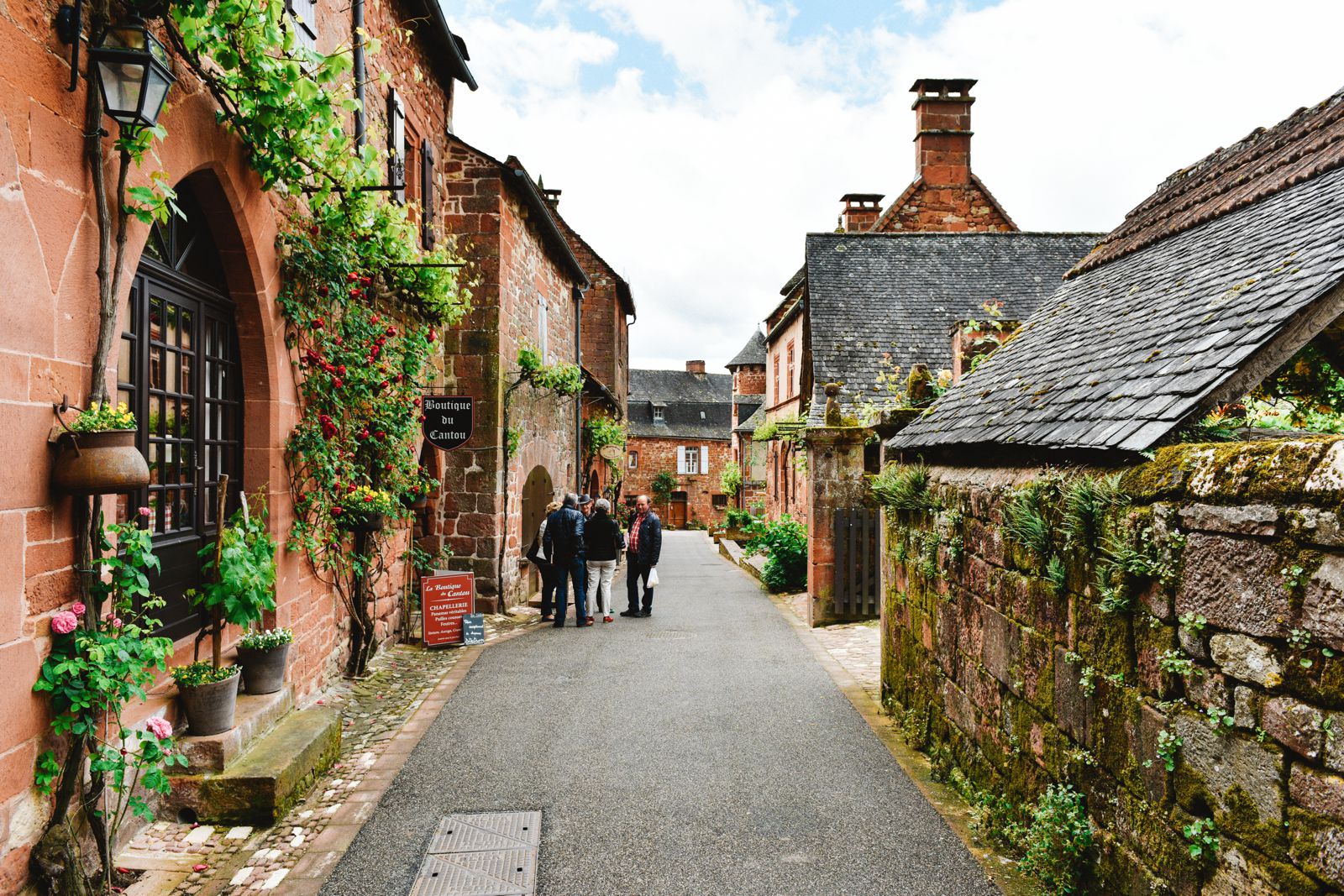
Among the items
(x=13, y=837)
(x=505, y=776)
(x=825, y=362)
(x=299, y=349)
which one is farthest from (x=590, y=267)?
(x=13, y=837)

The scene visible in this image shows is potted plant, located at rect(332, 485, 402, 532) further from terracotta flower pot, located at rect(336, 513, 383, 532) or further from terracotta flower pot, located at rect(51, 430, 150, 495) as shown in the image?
terracotta flower pot, located at rect(51, 430, 150, 495)

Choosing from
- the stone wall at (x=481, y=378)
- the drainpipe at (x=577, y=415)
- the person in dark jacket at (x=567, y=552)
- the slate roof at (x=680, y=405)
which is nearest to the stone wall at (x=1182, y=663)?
the person in dark jacket at (x=567, y=552)

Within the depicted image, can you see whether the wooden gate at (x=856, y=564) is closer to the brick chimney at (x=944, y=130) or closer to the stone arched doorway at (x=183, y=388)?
the stone arched doorway at (x=183, y=388)

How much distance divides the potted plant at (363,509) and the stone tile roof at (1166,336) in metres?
4.19

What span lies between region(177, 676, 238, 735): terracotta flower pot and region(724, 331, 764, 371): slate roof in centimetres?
4157

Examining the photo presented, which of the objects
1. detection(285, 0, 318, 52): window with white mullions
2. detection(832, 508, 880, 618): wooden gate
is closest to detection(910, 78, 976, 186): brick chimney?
detection(832, 508, 880, 618): wooden gate

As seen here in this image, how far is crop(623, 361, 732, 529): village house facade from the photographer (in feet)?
165

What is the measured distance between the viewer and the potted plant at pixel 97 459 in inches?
128

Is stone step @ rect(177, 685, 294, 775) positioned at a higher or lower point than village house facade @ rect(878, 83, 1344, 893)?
lower

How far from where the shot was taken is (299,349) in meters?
6.06

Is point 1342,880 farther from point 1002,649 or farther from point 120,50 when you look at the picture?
point 120,50

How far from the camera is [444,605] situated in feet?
30.1

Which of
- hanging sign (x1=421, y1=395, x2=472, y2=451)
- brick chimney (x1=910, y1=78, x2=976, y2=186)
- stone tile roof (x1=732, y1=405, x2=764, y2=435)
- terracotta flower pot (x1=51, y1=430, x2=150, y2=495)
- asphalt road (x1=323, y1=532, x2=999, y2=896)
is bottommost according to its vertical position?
asphalt road (x1=323, y1=532, x2=999, y2=896)

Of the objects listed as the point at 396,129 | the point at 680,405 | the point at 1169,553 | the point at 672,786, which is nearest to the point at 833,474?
the point at 396,129
